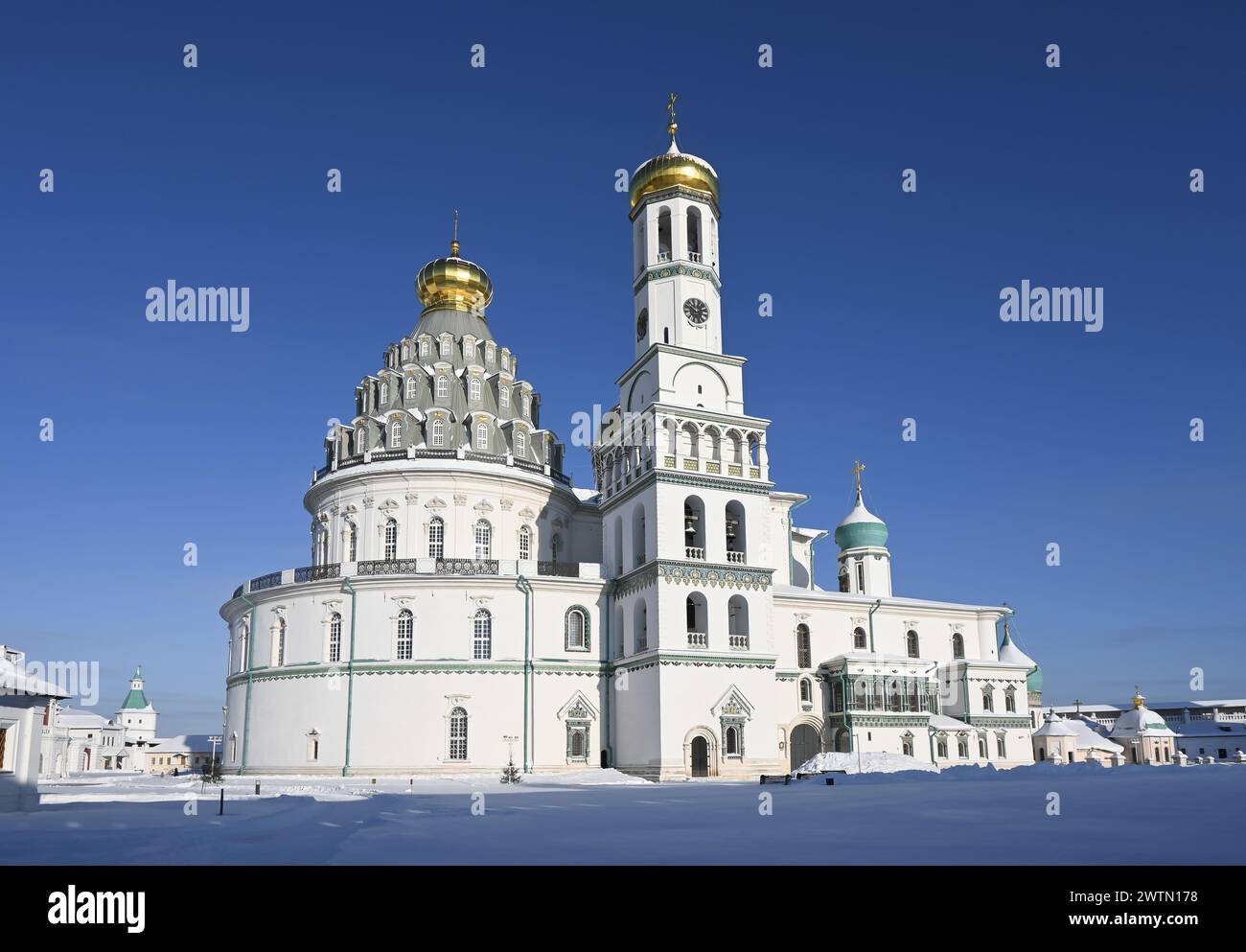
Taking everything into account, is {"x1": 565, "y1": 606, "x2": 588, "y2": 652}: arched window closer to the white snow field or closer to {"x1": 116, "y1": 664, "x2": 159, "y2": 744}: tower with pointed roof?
the white snow field

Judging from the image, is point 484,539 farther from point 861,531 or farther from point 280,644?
point 861,531

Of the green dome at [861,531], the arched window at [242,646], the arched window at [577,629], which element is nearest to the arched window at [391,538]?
the arched window at [242,646]

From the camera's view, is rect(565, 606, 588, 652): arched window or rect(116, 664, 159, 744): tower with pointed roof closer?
rect(565, 606, 588, 652): arched window

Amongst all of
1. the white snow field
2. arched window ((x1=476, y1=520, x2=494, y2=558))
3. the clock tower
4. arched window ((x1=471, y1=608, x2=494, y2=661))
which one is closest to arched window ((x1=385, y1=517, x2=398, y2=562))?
arched window ((x1=476, y1=520, x2=494, y2=558))

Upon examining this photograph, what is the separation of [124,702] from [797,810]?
119 meters

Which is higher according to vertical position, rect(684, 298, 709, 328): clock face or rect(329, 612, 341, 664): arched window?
rect(684, 298, 709, 328): clock face

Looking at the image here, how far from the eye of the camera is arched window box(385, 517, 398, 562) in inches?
1854

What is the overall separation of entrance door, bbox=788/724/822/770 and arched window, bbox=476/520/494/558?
1656 cm

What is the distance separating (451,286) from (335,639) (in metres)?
21.3

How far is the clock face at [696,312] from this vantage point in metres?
44.2

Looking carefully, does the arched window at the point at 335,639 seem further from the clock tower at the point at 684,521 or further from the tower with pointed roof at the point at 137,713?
the tower with pointed roof at the point at 137,713

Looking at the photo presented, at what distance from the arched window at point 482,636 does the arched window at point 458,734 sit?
2.45 meters
